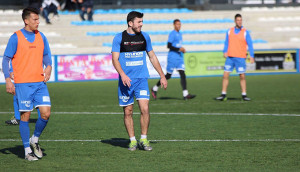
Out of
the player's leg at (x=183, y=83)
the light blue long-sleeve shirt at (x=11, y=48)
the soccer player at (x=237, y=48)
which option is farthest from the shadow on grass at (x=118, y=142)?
the player's leg at (x=183, y=83)

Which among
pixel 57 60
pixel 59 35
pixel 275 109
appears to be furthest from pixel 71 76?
pixel 275 109

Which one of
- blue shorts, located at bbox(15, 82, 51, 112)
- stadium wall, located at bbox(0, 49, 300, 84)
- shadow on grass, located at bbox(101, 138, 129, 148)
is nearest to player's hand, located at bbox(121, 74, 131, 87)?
blue shorts, located at bbox(15, 82, 51, 112)

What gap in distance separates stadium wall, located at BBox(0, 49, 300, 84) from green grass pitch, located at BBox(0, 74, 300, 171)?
768cm

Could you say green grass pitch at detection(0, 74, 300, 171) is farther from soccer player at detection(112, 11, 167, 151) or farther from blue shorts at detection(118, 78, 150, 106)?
blue shorts at detection(118, 78, 150, 106)

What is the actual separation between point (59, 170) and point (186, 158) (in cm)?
179

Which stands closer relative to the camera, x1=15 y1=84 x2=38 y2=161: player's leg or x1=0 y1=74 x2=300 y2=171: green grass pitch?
x1=0 y1=74 x2=300 y2=171: green grass pitch

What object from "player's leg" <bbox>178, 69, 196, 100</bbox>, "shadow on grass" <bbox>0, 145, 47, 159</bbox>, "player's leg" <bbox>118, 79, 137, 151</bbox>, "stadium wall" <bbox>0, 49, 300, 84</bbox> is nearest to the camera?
"shadow on grass" <bbox>0, 145, 47, 159</bbox>

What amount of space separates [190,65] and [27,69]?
63.7ft

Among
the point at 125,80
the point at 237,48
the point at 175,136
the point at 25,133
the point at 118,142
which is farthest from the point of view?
the point at 237,48

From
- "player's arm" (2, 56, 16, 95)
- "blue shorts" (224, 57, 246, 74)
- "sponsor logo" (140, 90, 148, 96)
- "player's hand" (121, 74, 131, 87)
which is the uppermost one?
"player's arm" (2, 56, 16, 95)

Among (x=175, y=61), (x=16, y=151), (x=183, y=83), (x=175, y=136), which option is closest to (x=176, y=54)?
(x=175, y=61)

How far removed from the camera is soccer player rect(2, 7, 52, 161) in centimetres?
746

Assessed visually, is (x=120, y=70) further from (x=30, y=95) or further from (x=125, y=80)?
(x=30, y=95)

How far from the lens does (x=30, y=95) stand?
753 centimetres
